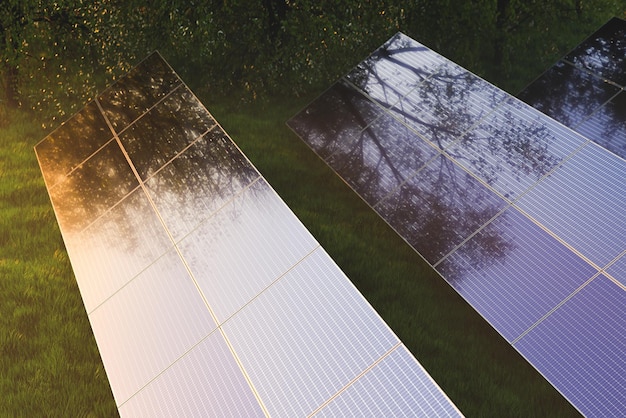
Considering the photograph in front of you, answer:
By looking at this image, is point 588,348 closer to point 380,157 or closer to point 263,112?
point 380,157

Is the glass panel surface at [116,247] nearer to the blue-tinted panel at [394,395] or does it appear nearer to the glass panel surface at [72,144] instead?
the glass panel surface at [72,144]

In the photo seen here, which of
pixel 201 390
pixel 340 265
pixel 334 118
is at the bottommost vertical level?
pixel 340 265

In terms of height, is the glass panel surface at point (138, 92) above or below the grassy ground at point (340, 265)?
above

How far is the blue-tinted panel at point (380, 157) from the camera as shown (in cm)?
934

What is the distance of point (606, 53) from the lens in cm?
1160

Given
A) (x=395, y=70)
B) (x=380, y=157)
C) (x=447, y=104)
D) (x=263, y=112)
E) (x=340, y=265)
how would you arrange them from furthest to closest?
1. (x=263, y=112)
2. (x=340, y=265)
3. (x=395, y=70)
4. (x=447, y=104)
5. (x=380, y=157)

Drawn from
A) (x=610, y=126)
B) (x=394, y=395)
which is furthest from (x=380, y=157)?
(x=394, y=395)

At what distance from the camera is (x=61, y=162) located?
→ 9.96 meters

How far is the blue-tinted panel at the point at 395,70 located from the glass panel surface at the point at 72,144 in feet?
12.0

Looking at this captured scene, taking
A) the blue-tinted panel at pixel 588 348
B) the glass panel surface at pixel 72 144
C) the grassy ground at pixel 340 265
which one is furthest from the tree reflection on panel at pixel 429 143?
the glass panel surface at pixel 72 144

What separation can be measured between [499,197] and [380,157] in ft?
5.98

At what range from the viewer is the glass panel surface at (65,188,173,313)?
823 cm

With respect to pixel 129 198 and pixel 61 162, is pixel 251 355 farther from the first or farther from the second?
pixel 61 162

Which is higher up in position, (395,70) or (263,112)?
(395,70)
